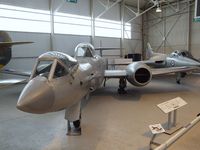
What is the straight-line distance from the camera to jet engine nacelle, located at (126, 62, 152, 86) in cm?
649

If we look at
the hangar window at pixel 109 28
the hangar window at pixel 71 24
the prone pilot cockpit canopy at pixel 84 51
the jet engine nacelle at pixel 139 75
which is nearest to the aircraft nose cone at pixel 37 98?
the prone pilot cockpit canopy at pixel 84 51

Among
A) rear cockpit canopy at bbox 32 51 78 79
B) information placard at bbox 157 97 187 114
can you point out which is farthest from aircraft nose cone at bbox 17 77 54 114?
information placard at bbox 157 97 187 114

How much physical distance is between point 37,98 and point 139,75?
4.65m

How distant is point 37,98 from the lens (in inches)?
102

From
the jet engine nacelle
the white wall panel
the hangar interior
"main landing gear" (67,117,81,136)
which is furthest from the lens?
the white wall panel

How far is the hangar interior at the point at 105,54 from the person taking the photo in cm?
349

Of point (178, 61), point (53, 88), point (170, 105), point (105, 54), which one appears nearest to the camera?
point (53, 88)

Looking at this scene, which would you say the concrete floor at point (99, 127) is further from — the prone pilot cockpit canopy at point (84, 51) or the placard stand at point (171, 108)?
the prone pilot cockpit canopy at point (84, 51)

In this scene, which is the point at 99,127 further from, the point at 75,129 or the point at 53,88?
the point at 53,88

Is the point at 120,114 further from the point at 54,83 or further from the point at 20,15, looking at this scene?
the point at 20,15

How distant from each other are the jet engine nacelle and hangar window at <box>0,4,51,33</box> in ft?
21.0

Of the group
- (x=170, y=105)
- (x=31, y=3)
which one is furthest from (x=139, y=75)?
(x=31, y=3)

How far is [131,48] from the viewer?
17.4m

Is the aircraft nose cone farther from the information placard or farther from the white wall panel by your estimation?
the white wall panel
